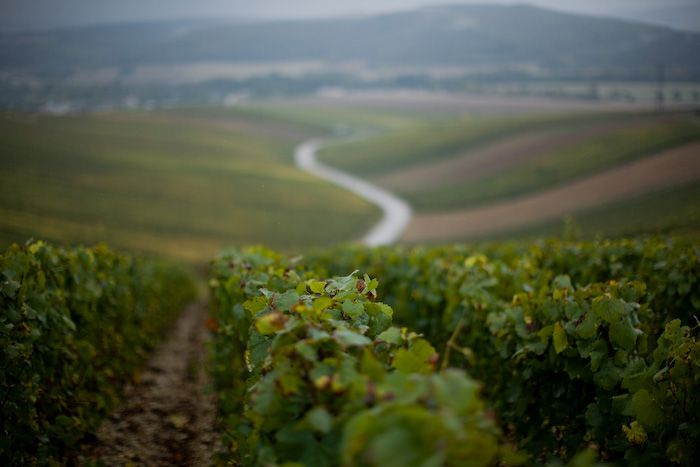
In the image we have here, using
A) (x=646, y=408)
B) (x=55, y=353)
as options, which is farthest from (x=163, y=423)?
(x=646, y=408)

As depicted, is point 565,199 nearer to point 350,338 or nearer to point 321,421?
point 350,338

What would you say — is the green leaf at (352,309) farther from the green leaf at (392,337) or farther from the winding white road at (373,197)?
the winding white road at (373,197)

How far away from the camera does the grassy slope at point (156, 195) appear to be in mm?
56844

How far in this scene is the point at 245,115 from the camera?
5787 inches

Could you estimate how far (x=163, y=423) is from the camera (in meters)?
8.00

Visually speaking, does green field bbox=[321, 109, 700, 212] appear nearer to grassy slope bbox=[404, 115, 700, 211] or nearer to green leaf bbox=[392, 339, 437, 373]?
grassy slope bbox=[404, 115, 700, 211]

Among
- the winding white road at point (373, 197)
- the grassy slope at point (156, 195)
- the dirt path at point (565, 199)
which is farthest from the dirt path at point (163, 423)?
the dirt path at point (565, 199)

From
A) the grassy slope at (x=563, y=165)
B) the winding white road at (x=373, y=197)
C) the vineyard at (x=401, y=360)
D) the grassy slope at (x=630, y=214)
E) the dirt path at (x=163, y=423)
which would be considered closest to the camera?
the vineyard at (x=401, y=360)

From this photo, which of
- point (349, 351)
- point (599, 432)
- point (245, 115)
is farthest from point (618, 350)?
point (245, 115)

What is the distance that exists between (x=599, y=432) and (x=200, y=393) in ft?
24.4

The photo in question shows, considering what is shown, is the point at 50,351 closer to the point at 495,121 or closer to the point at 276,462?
the point at 276,462

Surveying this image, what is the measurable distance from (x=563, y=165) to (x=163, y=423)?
229ft

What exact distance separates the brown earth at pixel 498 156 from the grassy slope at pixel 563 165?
209 centimetres

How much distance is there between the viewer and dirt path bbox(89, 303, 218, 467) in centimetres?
662
